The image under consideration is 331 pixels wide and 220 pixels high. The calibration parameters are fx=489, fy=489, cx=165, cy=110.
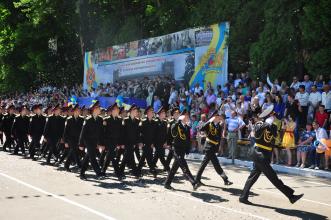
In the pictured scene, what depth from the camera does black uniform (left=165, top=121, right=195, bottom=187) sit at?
10.8m

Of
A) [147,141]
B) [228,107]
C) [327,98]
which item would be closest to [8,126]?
[228,107]

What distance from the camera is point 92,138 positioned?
1227cm

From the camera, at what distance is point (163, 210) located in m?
8.63

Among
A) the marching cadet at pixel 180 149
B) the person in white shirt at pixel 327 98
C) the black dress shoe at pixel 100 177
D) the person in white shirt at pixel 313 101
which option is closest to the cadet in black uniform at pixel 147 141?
the black dress shoe at pixel 100 177

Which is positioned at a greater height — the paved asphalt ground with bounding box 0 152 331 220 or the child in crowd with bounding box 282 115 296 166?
the child in crowd with bounding box 282 115 296 166

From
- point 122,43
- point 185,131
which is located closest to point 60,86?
point 122,43

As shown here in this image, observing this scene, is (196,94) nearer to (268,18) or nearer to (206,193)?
(268,18)

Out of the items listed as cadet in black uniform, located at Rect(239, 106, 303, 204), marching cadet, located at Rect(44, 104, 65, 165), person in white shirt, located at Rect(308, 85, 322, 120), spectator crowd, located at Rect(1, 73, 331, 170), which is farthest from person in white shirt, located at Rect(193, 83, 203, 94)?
cadet in black uniform, located at Rect(239, 106, 303, 204)

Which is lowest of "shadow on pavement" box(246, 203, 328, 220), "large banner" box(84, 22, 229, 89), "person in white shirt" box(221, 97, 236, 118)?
"shadow on pavement" box(246, 203, 328, 220)

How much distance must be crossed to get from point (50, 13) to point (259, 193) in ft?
97.8

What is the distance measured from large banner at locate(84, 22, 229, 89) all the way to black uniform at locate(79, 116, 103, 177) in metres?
9.44

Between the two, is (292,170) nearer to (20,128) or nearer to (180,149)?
(180,149)

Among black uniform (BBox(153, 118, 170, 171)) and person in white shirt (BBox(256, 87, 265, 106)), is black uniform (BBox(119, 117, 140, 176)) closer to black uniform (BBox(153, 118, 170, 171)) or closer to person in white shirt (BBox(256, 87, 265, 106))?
black uniform (BBox(153, 118, 170, 171))

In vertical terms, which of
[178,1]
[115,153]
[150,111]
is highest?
[178,1]
